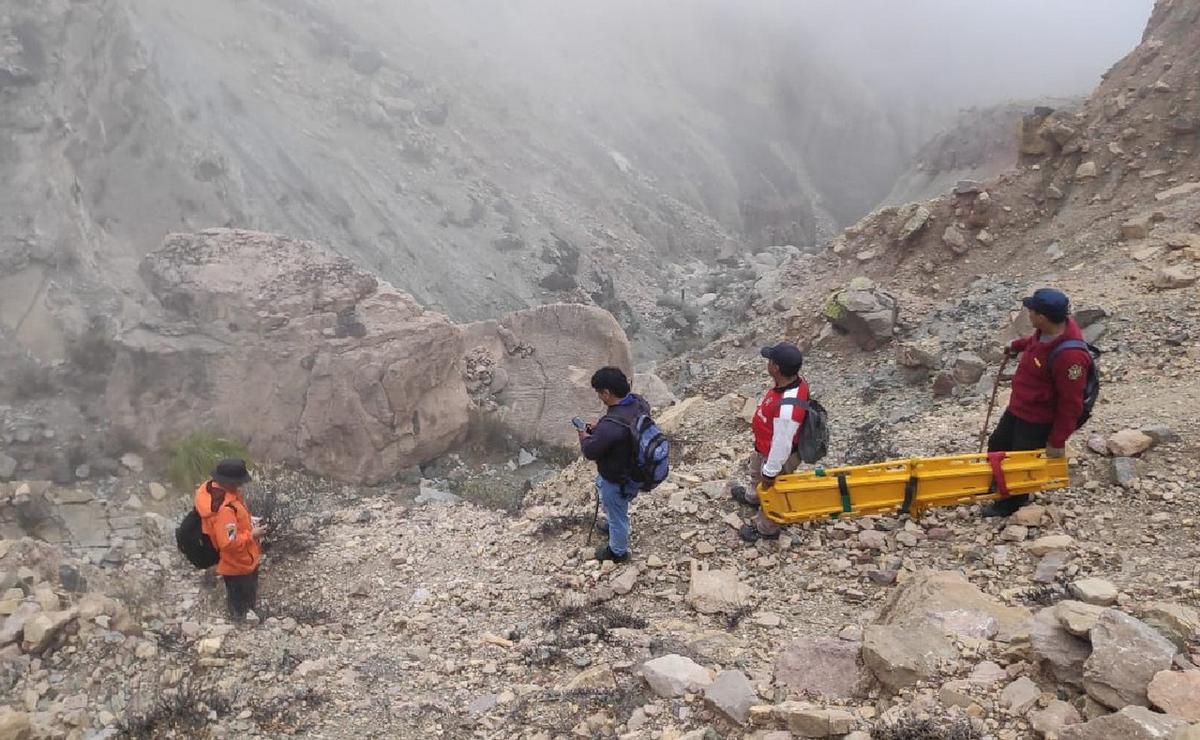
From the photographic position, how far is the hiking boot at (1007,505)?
4.83m

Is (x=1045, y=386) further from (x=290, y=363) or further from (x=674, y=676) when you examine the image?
(x=290, y=363)

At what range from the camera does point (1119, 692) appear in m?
2.79

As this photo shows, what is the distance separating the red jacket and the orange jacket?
15.5ft

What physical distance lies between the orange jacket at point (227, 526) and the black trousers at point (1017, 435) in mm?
4654

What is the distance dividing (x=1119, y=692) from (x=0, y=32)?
18.0 m

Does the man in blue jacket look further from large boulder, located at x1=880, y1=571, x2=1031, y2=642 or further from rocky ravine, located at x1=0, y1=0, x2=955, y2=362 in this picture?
rocky ravine, located at x1=0, y1=0, x2=955, y2=362

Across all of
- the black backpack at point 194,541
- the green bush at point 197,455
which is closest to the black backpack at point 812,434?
the black backpack at point 194,541

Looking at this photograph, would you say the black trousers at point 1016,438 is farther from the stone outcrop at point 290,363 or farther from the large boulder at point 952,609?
the stone outcrop at point 290,363

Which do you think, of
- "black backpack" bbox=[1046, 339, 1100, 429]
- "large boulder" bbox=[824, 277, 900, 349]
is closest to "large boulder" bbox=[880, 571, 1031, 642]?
"black backpack" bbox=[1046, 339, 1100, 429]

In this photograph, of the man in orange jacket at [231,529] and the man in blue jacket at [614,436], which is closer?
the man in blue jacket at [614,436]

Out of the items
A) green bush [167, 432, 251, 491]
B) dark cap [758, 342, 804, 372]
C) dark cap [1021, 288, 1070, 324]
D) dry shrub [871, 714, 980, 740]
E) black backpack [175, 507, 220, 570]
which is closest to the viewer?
dry shrub [871, 714, 980, 740]

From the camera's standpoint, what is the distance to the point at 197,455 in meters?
9.39

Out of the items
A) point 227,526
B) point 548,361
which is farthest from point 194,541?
point 548,361

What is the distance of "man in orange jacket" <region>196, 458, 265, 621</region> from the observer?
16.5ft
